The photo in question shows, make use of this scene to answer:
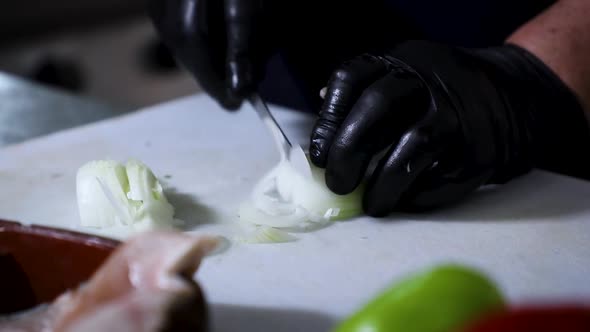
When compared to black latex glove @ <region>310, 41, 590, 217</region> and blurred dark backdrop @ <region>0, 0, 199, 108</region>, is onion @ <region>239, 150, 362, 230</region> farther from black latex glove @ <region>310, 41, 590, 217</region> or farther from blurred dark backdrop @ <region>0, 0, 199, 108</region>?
blurred dark backdrop @ <region>0, 0, 199, 108</region>

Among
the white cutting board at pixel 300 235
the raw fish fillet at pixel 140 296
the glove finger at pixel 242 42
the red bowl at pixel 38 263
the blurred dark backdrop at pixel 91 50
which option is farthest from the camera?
the blurred dark backdrop at pixel 91 50

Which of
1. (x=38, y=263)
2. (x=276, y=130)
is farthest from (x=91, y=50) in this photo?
(x=38, y=263)

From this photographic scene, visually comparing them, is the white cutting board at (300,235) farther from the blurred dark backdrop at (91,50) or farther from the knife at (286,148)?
the blurred dark backdrop at (91,50)

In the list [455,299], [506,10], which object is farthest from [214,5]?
[455,299]

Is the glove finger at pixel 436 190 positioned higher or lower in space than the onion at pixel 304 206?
higher

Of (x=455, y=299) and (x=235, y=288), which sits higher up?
(x=455, y=299)

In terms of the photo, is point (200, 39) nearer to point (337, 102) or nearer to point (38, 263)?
point (337, 102)

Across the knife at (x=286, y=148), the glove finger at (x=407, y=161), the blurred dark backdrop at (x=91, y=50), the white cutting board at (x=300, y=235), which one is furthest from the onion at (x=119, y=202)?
the blurred dark backdrop at (x=91, y=50)

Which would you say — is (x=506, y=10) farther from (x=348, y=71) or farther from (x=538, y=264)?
(x=538, y=264)
